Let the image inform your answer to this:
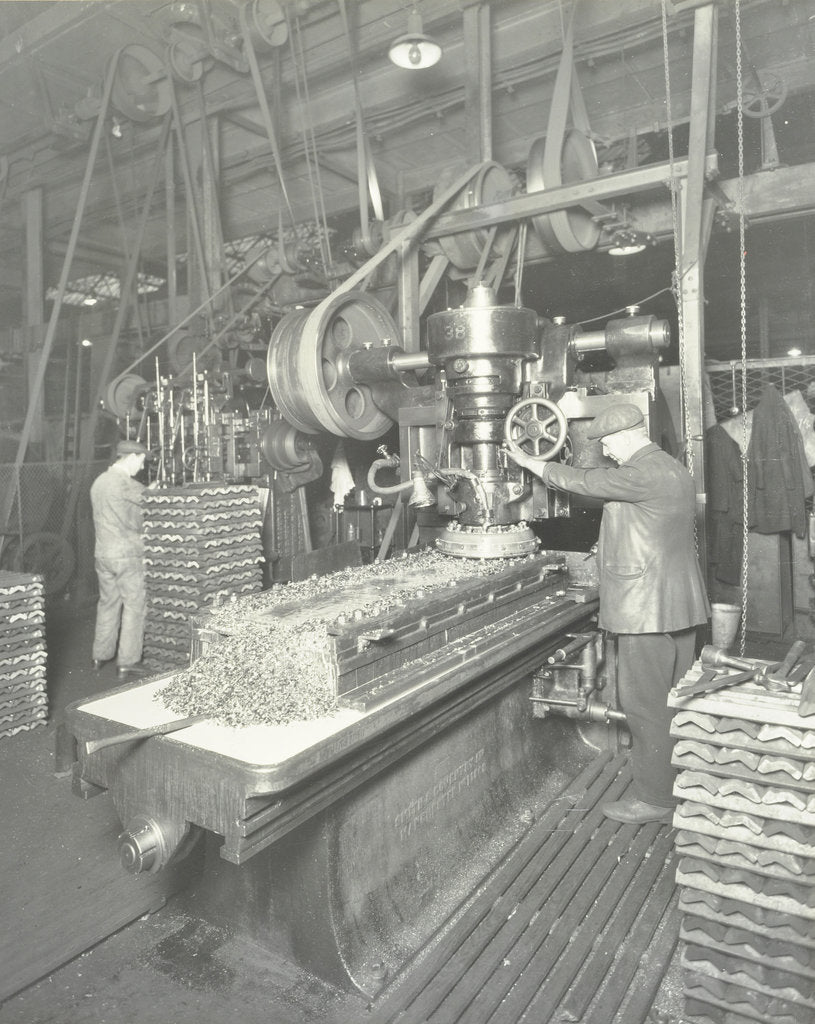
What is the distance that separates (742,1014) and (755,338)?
25.6ft

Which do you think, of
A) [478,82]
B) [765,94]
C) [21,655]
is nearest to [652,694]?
[21,655]

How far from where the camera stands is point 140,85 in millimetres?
6383

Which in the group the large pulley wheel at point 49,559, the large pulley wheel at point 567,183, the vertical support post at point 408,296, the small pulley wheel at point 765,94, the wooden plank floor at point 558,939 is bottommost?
the wooden plank floor at point 558,939

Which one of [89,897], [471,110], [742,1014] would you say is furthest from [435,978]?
[471,110]

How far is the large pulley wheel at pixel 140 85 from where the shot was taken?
6250 millimetres

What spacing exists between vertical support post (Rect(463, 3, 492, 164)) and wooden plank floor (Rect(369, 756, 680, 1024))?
422cm

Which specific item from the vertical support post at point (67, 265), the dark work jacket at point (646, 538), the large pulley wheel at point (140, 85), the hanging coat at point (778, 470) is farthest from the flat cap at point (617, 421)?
the large pulley wheel at point (140, 85)

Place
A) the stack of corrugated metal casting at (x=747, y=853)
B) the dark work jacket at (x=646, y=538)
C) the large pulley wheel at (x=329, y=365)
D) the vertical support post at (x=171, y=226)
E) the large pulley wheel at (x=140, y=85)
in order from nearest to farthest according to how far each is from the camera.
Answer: the stack of corrugated metal casting at (x=747, y=853)
the dark work jacket at (x=646, y=538)
the large pulley wheel at (x=329, y=365)
the large pulley wheel at (x=140, y=85)
the vertical support post at (x=171, y=226)

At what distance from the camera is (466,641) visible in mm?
2746

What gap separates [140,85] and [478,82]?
10.2 ft

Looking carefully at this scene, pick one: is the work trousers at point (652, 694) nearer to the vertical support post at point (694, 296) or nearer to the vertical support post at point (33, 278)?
the vertical support post at point (694, 296)

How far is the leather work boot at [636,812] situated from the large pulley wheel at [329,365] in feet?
7.36

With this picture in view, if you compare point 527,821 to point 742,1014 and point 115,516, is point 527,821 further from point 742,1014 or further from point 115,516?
point 115,516

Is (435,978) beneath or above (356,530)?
beneath
